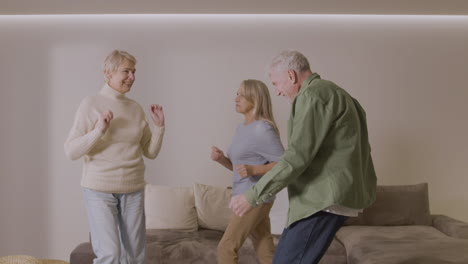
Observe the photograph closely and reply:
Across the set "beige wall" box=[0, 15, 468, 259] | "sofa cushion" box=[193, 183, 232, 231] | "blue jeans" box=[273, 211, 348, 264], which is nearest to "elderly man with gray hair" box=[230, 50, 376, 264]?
"blue jeans" box=[273, 211, 348, 264]

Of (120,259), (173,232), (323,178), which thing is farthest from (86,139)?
(173,232)

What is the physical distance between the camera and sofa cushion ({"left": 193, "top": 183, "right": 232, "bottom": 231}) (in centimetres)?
458

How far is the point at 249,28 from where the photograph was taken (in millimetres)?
5156

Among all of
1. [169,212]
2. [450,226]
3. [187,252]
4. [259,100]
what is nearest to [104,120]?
[259,100]

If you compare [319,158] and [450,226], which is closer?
[319,158]

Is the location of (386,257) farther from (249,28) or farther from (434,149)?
(249,28)

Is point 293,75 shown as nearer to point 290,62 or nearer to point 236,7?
point 290,62

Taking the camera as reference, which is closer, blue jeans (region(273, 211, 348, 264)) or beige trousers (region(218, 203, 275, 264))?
blue jeans (region(273, 211, 348, 264))

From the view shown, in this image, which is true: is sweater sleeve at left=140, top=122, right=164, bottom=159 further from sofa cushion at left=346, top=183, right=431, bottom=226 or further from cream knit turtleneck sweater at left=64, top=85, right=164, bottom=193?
sofa cushion at left=346, top=183, right=431, bottom=226

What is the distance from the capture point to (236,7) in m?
4.82

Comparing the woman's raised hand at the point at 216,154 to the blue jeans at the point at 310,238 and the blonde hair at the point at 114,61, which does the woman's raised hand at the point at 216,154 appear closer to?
the blonde hair at the point at 114,61

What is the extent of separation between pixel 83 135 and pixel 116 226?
478mm

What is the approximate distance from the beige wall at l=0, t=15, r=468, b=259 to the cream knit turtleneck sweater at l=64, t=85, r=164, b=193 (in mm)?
2039

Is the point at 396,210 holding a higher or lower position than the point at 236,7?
lower
